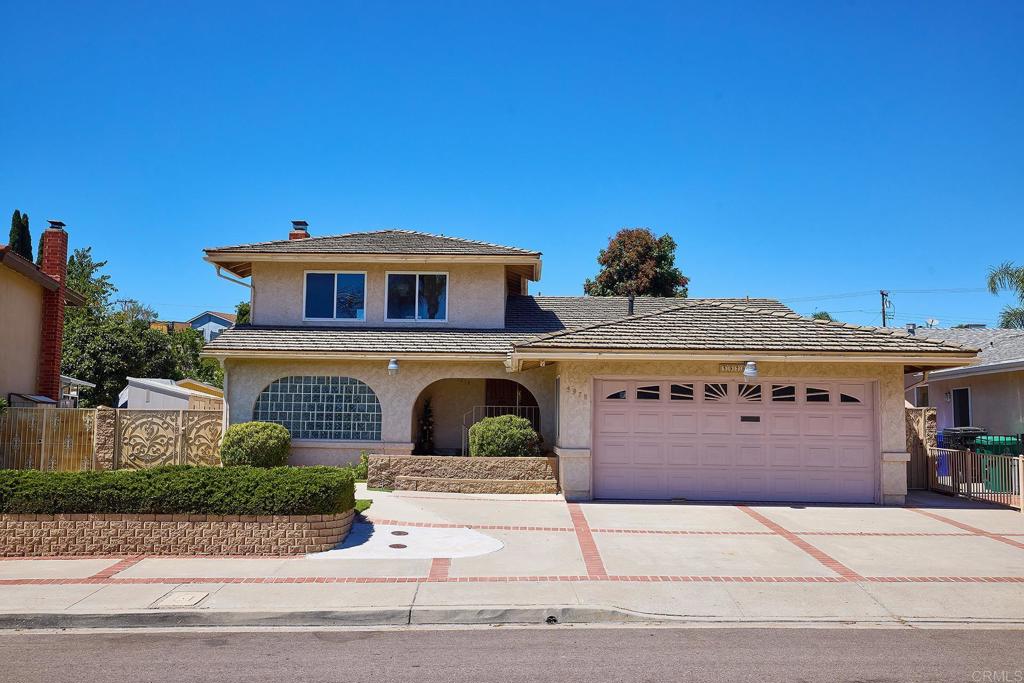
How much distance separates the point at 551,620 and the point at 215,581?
399 cm

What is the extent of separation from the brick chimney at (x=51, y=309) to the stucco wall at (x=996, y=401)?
23.4 metres

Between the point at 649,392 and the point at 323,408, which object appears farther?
the point at 323,408

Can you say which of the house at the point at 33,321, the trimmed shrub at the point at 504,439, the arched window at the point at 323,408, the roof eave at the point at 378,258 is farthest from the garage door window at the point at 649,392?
the house at the point at 33,321

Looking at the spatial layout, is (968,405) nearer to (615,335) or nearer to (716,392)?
(716,392)

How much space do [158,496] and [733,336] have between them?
34.0 ft

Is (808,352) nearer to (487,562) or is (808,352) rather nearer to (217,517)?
(487,562)

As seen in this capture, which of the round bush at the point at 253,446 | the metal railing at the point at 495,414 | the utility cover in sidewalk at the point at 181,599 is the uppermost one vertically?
the metal railing at the point at 495,414

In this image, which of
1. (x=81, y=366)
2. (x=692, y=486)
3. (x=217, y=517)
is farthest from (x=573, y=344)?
(x=81, y=366)

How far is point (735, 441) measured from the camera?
14.8 metres

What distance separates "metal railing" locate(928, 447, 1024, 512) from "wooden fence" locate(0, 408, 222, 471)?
15.9 meters

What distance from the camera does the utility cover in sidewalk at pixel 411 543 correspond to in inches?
402

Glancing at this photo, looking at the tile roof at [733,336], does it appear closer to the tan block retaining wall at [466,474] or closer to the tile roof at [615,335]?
the tile roof at [615,335]

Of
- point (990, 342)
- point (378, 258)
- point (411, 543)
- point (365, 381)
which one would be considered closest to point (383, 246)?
point (378, 258)

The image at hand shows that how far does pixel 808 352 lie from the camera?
14.1 metres
